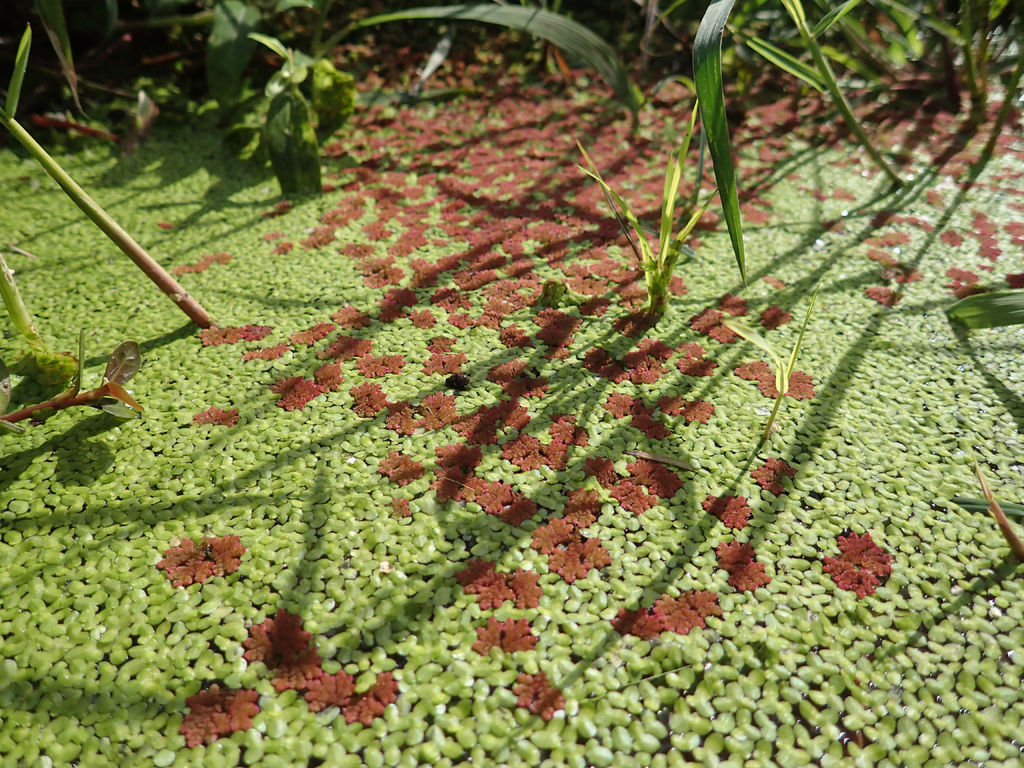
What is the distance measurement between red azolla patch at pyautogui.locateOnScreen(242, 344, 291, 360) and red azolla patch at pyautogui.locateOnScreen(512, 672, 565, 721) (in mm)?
1080

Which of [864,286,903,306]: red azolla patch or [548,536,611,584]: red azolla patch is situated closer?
[548,536,611,584]: red azolla patch

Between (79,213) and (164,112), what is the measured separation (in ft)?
2.95

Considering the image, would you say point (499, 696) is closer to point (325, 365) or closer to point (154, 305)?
point (325, 365)

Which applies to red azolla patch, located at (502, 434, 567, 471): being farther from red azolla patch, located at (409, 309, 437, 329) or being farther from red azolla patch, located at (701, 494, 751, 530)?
red azolla patch, located at (409, 309, 437, 329)

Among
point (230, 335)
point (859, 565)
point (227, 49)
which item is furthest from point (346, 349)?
point (227, 49)

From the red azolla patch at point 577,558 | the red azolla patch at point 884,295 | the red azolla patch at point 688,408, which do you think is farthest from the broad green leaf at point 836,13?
the red azolla patch at point 577,558

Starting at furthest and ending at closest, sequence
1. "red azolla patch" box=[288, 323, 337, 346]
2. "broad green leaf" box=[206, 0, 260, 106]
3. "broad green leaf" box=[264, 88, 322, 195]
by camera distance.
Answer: "broad green leaf" box=[206, 0, 260, 106], "broad green leaf" box=[264, 88, 322, 195], "red azolla patch" box=[288, 323, 337, 346]

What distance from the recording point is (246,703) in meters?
0.98

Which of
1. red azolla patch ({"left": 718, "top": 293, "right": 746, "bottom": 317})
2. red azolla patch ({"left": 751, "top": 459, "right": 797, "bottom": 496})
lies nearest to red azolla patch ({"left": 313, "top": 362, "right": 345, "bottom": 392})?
red azolla patch ({"left": 751, "top": 459, "right": 797, "bottom": 496})

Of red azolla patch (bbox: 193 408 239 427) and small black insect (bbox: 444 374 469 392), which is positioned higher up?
small black insect (bbox: 444 374 469 392)

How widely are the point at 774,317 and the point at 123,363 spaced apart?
176 centimetres

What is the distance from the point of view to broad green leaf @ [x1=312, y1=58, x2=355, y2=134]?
260 cm

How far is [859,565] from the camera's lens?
4.03 ft

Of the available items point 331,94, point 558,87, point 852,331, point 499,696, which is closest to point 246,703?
point 499,696
